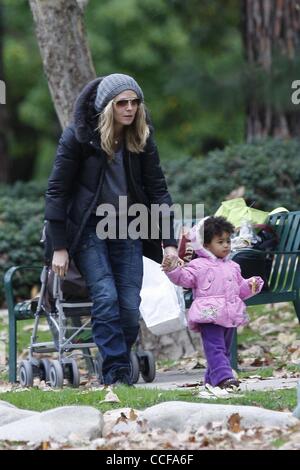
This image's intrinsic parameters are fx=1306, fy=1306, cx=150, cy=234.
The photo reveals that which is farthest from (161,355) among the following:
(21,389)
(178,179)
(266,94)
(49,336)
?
(266,94)

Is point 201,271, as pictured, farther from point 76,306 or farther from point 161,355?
point 161,355

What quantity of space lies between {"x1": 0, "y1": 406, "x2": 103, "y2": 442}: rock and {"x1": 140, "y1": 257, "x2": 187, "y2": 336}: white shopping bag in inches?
107

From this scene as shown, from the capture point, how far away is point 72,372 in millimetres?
9000

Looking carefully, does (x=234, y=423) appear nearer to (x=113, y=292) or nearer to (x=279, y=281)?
(x=113, y=292)

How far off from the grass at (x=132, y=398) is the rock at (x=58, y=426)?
0.63m

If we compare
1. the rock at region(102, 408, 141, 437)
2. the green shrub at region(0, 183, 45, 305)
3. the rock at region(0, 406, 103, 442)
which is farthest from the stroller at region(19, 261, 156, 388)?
the green shrub at region(0, 183, 45, 305)

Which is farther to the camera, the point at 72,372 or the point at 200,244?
the point at 72,372

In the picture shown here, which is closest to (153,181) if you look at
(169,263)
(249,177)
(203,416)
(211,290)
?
(169,263)

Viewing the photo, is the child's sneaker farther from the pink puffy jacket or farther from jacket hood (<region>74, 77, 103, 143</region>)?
jacket hood (<region>74, 77, 103, 143</region>)

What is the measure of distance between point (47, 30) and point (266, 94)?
4401mm

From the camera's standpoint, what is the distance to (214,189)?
13.9 meters

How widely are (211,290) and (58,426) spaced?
6.36ft

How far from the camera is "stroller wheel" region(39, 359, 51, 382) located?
9.10 m
